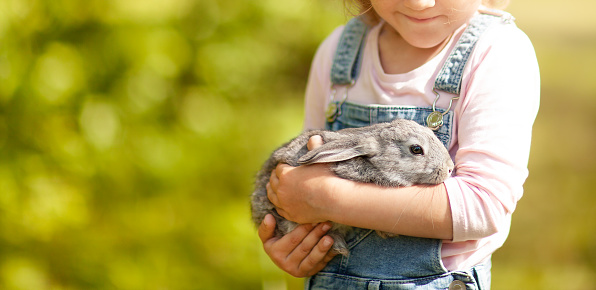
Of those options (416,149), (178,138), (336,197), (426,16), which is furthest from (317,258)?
(178,138)

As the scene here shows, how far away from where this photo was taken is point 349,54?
1925 millimetres

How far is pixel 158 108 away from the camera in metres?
2.99

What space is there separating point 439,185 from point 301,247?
1.60 feet

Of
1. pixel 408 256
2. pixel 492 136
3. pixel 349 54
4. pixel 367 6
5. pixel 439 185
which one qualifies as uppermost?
pixel 367 6

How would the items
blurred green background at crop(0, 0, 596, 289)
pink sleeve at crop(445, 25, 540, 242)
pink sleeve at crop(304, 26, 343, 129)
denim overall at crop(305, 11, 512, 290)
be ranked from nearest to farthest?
pink sleeve at crop(445, 25, 540, 242) < denim overall at crop(305, 11, 512, 290) < pink sleeve at crop(304, 26, 343, 129) < blurred green background at crop(0, 0, 596, 289)

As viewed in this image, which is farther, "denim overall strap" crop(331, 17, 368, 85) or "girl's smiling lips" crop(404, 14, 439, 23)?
"denim overall strap" crop(331, 17, 368, 85)

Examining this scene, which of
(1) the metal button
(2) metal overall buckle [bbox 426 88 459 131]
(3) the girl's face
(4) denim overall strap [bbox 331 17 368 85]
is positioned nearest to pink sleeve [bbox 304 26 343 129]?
(4) denim overall strap [bbox 331 17 368 85]

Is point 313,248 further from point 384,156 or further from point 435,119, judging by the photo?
point 435,119

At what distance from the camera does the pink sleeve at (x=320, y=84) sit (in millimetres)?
2033

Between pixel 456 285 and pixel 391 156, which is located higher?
pixel 391 156

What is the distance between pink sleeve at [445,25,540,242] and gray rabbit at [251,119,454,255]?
73 mm

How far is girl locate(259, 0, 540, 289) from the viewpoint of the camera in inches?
58.0

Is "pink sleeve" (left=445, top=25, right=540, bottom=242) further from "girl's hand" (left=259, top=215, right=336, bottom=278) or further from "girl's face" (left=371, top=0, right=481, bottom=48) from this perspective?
"girl's hand" (left=259, top=215, right=336, bottom=278)

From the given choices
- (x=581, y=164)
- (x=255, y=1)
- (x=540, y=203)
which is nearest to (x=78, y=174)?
(x=255, y=1)
